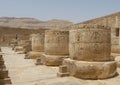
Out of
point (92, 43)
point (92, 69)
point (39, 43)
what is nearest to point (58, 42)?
point (92, 43)

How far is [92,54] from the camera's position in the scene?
22.3 feet

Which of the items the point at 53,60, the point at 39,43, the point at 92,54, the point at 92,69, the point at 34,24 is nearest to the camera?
the point at 92,69

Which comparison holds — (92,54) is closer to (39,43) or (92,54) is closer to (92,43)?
(92,43)

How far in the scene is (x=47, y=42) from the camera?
33.3ft

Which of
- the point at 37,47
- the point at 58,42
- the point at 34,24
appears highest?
the point at 34,24

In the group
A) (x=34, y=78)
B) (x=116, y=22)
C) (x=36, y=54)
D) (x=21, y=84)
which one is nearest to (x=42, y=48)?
(x=36, y=54)

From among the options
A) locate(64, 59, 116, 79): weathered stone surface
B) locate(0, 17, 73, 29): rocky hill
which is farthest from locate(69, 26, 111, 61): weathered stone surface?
locate(0, 17, 73, 29): rocky hill

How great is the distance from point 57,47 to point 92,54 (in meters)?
3.26

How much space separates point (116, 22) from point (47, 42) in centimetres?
511

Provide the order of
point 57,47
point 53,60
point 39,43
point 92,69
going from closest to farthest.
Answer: point 92,69
point 53,60
point 57,47
point 39,43

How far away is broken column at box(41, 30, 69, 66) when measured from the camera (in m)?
9.71

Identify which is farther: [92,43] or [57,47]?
[57,47]

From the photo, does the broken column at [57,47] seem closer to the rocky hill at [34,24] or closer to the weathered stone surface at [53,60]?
the weathered stone surface at [53,60]

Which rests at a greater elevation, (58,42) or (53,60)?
(58,42)
